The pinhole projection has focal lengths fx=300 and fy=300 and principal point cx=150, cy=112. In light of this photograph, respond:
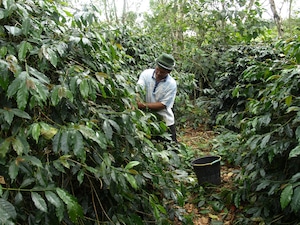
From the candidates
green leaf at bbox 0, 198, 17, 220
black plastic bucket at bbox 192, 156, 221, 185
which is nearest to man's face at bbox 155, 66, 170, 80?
black plastic bucket at bbox 192, 156, 221, 185

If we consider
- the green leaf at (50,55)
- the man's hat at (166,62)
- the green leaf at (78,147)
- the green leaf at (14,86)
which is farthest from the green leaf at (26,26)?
the man's hat at (166,62)

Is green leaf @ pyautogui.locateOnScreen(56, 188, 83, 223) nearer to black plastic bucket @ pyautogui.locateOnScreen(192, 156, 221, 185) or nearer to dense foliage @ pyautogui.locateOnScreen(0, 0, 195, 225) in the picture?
dense foliage @ pyautogui.locateOnScreen(0, 0, 195, 225)

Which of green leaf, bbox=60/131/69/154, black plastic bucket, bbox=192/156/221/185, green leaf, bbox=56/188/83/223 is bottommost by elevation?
black plastic bucket, bbox=192/156/221/185

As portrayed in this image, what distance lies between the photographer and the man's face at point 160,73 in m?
3.01

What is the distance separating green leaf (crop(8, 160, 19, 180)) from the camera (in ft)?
4.08

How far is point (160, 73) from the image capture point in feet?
10.1

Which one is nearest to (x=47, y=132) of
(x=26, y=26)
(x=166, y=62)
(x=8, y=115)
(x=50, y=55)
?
(x=8, y=115)

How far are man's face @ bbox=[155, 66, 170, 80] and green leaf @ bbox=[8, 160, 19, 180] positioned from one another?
77.0 inches

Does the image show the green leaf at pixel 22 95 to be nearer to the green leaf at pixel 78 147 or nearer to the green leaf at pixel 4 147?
the green leaf at pixel 4 147

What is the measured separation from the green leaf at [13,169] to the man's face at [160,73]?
1955 millimetres

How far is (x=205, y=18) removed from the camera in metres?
6.48

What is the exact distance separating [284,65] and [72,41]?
72.0 inches

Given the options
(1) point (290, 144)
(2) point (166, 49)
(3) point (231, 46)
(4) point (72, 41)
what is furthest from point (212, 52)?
(4) point (72, 41)

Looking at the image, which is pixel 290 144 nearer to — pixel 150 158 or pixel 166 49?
pixel 150 158
